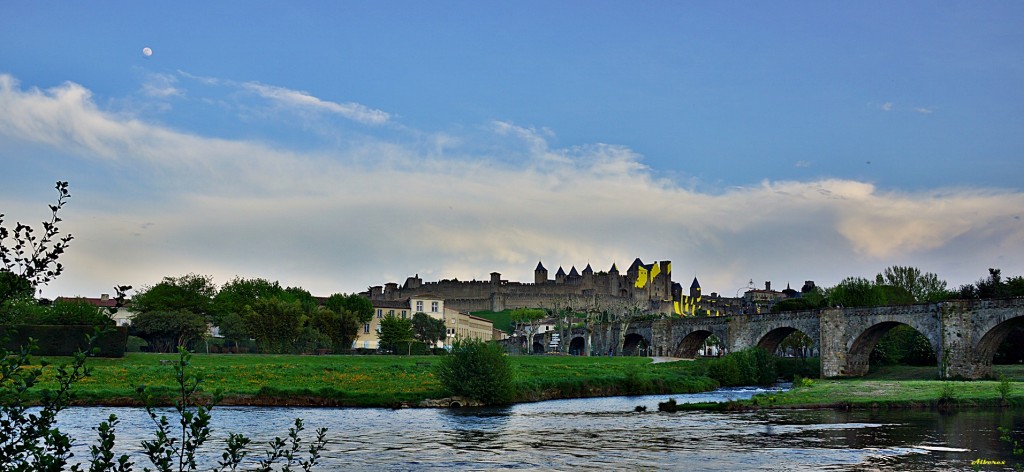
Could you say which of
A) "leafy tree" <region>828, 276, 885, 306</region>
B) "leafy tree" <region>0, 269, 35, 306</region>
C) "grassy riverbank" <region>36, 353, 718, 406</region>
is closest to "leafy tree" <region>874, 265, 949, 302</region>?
"leafy tree" <region>828, 276, 885, 306</region>

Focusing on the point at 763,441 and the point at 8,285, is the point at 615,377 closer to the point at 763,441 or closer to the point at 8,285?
the point at 763,441

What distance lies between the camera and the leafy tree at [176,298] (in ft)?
316

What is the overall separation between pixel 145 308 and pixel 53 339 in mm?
47731

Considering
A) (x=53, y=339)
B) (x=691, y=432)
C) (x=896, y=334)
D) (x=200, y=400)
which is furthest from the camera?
(x=896, y=334)

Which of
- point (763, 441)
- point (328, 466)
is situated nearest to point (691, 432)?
point (763, 441)

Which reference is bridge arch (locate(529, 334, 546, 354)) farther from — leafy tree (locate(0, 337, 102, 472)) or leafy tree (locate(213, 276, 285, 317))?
leafy tree (locate(0, 337, 102, 472))

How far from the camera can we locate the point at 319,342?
79688 mm

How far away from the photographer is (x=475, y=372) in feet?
130

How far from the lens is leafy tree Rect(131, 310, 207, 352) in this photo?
7650 centimetres

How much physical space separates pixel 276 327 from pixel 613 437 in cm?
5157

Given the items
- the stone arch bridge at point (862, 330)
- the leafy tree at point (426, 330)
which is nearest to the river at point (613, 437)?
the stone arch bridge at point (862, 330)

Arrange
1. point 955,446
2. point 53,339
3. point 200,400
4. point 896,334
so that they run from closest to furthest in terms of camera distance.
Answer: point 955,446
point 200,400
point 53,339
point 896,334

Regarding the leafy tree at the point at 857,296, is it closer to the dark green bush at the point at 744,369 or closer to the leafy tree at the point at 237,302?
the dark green bush at the point at 744,369

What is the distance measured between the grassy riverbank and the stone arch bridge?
12.3 m
